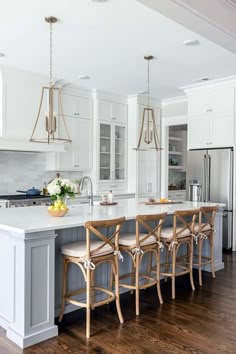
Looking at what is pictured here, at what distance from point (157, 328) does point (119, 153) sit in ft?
15.1

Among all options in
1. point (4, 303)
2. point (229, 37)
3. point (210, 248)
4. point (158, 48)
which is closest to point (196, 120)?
point (158, 48)

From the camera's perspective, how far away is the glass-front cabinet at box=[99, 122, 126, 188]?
6766mm

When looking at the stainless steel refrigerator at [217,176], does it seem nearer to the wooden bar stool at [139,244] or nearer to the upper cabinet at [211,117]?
the upper cabinet at [211,117]

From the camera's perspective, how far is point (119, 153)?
7148 mm

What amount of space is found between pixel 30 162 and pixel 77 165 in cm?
85

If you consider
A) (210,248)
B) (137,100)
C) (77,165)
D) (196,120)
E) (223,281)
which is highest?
(137,100)

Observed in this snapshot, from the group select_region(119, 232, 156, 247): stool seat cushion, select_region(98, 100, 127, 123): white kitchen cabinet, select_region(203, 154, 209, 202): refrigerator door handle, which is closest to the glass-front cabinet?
select_region(98, 100, 127, 123): white kitchen cabinet

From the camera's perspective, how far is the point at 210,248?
4.48 metres

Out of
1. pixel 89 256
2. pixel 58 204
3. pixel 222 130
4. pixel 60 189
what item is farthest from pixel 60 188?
pixel 222 130

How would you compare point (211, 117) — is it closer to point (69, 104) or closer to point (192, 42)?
point (192, 42)

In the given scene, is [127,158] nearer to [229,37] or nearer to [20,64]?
[20,64]

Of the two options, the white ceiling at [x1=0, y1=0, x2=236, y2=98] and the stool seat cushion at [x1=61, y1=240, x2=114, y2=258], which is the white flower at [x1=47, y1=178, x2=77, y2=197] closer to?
the stool seat cushion at [x1=61, y1=240, x2=114, y2=258]

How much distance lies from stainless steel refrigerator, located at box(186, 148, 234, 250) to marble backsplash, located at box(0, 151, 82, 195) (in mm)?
2660

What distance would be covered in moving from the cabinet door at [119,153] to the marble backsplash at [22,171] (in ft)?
4.38
